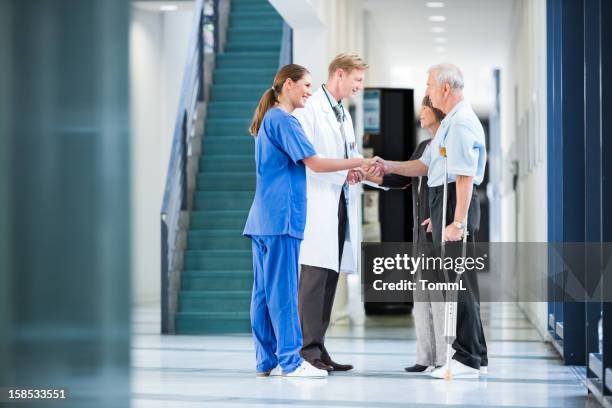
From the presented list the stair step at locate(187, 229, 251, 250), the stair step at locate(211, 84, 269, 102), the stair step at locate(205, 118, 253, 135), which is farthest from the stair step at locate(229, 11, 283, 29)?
the stair step at locate(187, 229, 251, 250)

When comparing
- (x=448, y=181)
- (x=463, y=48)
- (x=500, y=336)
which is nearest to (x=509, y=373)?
(x=448, y=181)

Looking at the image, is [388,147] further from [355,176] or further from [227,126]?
[355,176]

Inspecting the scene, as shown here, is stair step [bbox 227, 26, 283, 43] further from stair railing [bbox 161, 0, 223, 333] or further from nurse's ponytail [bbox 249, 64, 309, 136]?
nurse's ponytail [bbox 249, 64, 309, 136]

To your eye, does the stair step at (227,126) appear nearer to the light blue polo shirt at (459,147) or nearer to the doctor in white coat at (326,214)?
the doctor in white coat at (326,214)

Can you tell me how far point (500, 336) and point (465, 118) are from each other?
3066mm

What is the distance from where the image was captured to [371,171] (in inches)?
211

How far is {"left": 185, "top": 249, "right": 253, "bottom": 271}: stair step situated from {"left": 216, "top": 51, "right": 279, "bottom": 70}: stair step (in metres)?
2.63

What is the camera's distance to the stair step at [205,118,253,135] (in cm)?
1001

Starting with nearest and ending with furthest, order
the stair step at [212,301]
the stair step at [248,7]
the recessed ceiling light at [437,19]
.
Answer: the stair step at [212,301], the stair step at [248,7], the recessed ceiling light at [437,19]

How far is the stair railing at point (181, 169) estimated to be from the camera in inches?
323

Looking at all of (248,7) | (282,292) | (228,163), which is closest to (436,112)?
(282,292)

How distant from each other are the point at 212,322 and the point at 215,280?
49 cm

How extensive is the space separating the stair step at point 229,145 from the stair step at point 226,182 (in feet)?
1.07

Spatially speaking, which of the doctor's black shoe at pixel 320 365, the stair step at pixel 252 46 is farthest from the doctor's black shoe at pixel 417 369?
the stair step at pixel 252 46
